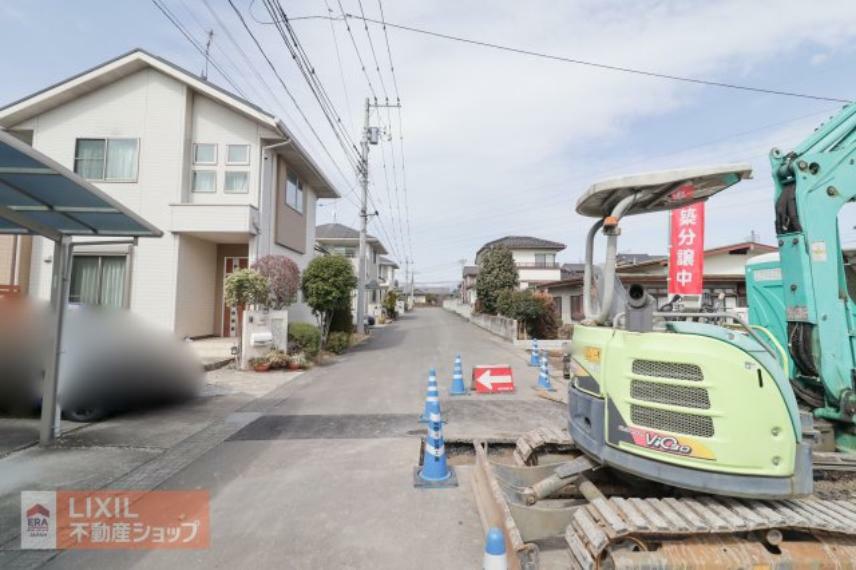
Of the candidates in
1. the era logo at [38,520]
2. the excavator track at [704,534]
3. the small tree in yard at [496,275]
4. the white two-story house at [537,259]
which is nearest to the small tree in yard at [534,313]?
the small tree in yard at [496,275]

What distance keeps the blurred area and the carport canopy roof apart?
1250mm

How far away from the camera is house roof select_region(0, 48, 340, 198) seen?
12.8 m

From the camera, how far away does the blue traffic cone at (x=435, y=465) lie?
14.2ft

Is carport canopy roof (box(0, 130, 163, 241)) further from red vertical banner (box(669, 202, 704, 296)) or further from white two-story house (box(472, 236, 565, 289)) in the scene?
white two-story house (box(472, 236, 565, 289))

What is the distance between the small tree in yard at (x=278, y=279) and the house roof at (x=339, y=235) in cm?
Answer: 2061

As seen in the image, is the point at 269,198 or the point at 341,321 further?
the point at 341,321

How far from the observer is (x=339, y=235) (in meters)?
35.3

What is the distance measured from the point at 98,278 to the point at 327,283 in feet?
21.8

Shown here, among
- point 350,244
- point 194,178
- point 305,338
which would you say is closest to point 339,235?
point 350,244

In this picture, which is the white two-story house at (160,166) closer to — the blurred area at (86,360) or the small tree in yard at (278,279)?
the small tree in yard at (278,279)

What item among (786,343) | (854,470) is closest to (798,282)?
(786,343)

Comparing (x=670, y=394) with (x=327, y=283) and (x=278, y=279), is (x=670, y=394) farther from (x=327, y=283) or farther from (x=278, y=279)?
(x=327, y=283)

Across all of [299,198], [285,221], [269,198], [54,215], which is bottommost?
[54,215]

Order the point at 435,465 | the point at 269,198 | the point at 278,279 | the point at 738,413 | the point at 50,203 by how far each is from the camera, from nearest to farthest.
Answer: the point at 738,413, the point at 435,465, the point at 50,203, the point at 278,279, the point at 269,198
